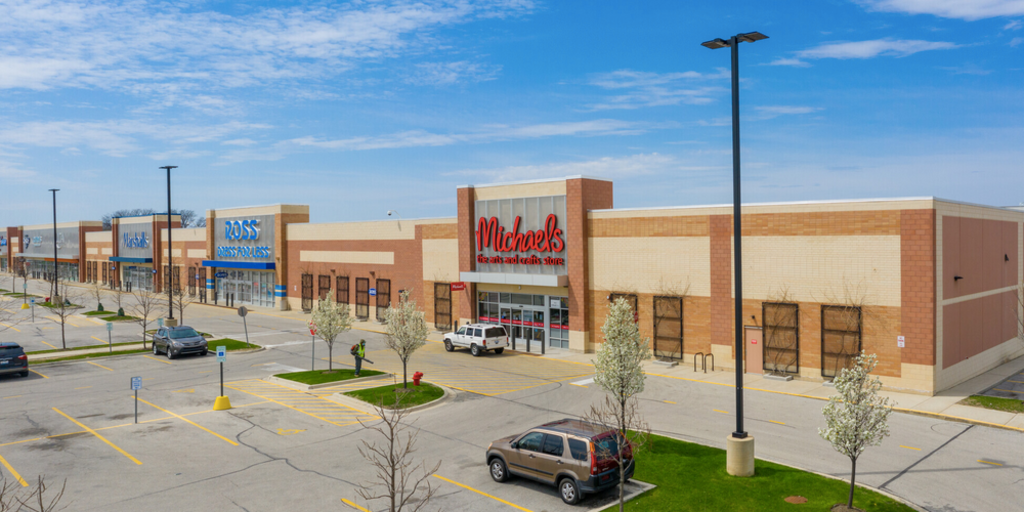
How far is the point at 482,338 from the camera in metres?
37.1

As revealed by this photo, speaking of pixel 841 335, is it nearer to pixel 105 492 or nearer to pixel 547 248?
pixel 547 248

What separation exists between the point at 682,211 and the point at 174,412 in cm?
2348

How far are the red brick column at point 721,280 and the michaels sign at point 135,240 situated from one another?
255ft

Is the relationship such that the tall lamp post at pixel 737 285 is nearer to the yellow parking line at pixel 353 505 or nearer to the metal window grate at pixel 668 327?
the yellow parking line at pixel 353 505

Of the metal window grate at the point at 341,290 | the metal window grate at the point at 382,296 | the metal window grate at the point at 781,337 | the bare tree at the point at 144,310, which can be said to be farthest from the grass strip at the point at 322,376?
the metal window grate at the point at 341,290

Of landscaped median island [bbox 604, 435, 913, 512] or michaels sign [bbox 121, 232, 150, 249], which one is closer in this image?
landscaped median island [bbox 604, 435, 913, 512]

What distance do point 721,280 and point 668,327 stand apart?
3807 millimetres

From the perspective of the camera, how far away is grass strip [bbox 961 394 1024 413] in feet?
77.8

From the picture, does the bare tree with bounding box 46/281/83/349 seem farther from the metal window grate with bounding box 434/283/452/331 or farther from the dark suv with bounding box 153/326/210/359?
the metal window grate with bounding box 434/283/452/331

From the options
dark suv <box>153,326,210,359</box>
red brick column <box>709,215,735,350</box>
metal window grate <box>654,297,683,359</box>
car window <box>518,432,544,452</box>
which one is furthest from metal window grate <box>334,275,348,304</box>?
car window <box>518,432,544,452</box>

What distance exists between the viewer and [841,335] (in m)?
28.1

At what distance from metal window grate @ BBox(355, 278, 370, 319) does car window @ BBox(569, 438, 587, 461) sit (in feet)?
132

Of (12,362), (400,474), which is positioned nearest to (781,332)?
(400,474)

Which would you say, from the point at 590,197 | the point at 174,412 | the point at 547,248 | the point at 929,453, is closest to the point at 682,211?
the point at 590,197
